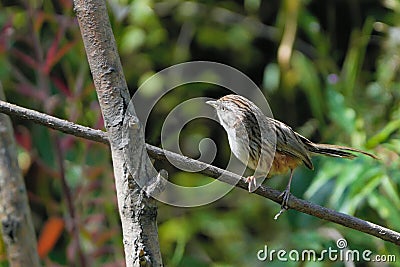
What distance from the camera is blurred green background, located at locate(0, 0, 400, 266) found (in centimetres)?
163

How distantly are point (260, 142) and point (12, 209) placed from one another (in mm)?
448

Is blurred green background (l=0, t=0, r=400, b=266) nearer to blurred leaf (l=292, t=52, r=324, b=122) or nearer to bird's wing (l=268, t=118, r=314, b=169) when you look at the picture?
blurred leaf (l=292, t=52, r=324, b=122)

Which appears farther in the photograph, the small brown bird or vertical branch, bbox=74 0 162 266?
the small brown bird

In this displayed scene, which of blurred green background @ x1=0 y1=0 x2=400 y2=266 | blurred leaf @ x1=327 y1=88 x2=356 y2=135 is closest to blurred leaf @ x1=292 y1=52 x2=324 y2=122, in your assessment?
blurred green background @ x1=0 y1=0 x2=400 y2=266

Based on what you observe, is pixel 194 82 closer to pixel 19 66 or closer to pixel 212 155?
pixel 19 66

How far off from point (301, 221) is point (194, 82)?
1.00 m

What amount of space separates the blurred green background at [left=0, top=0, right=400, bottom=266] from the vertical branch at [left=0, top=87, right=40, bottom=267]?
3.7 inches

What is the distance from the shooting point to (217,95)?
2801mm

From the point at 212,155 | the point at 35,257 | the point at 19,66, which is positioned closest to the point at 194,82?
the point at 19,66

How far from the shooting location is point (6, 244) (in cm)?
119

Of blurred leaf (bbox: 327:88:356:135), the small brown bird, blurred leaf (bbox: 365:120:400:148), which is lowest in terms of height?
the small brown bird

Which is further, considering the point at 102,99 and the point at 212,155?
the point at 212,155

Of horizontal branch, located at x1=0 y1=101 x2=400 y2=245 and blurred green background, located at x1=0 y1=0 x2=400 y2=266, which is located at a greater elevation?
blurred green background, located at x1=0 y1=0 x2=400 y2=266

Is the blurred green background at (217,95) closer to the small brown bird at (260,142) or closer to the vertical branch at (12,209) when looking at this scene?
the vertical branch at (12,209)
